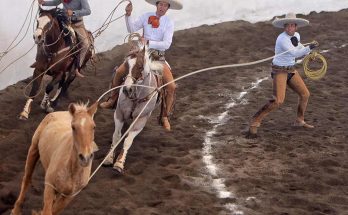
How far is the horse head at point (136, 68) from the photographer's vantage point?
265 inches

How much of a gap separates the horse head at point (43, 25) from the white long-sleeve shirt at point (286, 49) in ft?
11.6

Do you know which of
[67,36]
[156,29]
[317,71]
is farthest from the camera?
[67,36]

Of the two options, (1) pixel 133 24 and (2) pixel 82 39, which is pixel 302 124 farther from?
(2) pixel 82 39

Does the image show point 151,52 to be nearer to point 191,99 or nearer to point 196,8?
point 191,99

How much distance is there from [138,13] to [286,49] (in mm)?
7176

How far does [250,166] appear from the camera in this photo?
7602mm

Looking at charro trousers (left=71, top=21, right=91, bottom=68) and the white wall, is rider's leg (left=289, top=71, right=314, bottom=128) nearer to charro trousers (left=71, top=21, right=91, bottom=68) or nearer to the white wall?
charro trousers (left=71, top=21, right=91, bottom=68)

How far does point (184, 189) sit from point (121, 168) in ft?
2.90

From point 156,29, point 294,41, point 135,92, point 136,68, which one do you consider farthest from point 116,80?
point 294,41

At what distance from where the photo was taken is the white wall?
11188 millimetres

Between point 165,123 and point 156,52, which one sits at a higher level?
point 156,52

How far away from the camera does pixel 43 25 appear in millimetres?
8727

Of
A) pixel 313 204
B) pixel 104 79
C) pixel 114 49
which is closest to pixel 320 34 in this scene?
pixel 114 49

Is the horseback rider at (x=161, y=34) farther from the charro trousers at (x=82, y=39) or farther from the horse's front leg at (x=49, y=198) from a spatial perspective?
the horse's front leg at (x=49, y=198)
